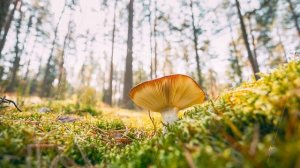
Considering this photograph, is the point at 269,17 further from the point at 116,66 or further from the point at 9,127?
the point at 116,66

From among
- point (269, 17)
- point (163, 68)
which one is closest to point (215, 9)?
point (269, 17)

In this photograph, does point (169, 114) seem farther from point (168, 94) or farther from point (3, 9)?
point (3, 9)

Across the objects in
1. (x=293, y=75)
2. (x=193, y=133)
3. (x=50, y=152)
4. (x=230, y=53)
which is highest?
(x=230, y=53)

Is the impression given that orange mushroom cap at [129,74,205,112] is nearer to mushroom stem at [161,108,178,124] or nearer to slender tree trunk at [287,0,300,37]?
mushroom stem at [161,108,178,124]

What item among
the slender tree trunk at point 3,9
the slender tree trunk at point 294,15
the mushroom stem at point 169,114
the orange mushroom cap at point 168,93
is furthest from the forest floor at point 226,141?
the slender tree trunk at point 294,15

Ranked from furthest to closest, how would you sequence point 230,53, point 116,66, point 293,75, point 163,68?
point 116,66
point 163,68
point 230,53
point 293,75

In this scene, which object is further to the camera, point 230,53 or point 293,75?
point 230,53

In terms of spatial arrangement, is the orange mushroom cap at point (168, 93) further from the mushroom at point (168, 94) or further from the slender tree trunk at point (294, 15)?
the slender tree trunk at point (294, 15)
